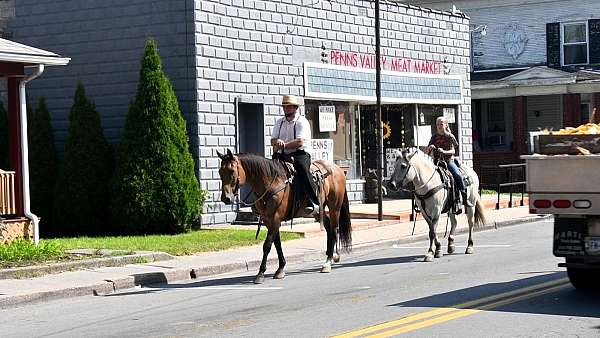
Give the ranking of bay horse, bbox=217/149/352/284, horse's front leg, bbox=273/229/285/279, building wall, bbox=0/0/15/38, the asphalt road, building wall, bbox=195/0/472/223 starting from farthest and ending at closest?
building wall, bbox=0/0/15/38
building wall, bbox=195/0/472/223
horse's front leg, bbox=273/229/285/279
bay horse, bbox=217/149/352/284
the asphalt road

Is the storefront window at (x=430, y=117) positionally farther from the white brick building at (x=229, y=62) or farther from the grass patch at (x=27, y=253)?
the grass patch at (x=27, y=253)

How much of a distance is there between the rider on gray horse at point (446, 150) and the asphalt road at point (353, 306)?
1.51m

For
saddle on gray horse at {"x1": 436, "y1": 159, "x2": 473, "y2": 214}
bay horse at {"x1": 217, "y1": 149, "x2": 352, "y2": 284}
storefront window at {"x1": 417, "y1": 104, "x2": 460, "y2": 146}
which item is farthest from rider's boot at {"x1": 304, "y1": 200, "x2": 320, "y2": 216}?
storefront window at {"x1": 417, "y1": 104, "x2": 460, "y2": 146}

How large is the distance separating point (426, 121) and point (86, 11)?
1158cm

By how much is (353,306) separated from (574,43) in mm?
29881

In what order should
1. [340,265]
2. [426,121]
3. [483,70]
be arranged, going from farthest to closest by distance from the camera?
1. [483,70]
2. [426,121]
3. [340,265]

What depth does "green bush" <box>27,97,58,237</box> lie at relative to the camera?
74.5 feet

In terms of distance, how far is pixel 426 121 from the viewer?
30719 mm

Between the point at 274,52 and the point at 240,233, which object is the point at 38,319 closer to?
the point at 240,233

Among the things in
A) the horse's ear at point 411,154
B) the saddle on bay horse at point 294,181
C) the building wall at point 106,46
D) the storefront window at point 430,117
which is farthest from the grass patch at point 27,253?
the storefront window at point 430,117

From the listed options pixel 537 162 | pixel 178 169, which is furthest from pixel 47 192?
pixel 537 162

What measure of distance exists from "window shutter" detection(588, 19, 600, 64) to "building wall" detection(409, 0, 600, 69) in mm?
281

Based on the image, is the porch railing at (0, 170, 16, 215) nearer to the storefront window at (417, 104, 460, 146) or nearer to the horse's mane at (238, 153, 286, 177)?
the horse's mane at (238, 153, 286, 177)

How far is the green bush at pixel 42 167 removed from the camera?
2270cm
